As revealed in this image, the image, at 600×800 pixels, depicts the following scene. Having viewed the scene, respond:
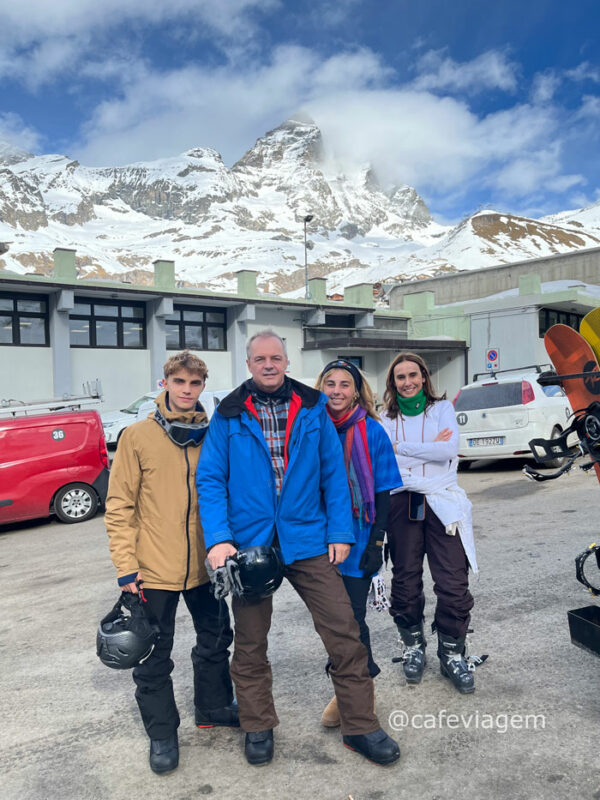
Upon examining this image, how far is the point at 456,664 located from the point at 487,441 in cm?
785

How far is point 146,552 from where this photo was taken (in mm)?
2895

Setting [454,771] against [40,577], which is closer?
[454,771]

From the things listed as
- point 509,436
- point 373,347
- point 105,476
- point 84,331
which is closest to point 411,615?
point 105,476

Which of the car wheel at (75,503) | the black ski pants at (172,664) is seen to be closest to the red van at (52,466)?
the car wheel at (75,503)

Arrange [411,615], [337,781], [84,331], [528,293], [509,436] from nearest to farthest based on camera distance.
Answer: [337,781]
[411,615]
[509,436]
[84,331]
[528,293]

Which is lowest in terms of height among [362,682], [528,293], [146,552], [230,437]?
[362,682]

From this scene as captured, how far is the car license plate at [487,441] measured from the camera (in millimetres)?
10648

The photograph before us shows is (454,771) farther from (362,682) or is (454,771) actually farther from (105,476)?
(105,476)

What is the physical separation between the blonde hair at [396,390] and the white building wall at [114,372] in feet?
63.9

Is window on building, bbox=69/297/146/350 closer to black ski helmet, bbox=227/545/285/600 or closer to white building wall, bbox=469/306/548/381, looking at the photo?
white building wall, bbox=469/306/548/381

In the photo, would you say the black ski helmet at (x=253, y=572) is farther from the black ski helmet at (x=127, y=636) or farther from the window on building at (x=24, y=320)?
the window on building at (x=24, y=320)

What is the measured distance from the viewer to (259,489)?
2787mm

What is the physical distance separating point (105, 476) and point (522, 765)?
774 cm

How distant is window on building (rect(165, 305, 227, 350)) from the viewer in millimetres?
23984
